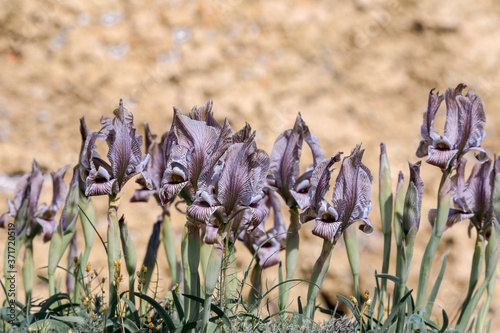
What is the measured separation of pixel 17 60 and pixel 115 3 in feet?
2.04

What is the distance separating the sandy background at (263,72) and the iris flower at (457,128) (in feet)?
5.15

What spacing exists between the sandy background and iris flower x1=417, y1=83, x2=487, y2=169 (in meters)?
1.57

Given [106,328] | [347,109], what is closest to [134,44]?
[347,109]

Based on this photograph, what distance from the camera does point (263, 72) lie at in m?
3.27

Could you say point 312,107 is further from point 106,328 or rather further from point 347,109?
point 106,328

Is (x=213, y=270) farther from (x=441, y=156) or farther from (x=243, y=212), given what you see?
(x=441, y=156)

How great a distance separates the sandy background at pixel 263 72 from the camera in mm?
3059

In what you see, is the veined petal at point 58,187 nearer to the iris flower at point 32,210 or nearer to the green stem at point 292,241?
the iris flower at point 32,210

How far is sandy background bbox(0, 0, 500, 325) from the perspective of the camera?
10.0 ft

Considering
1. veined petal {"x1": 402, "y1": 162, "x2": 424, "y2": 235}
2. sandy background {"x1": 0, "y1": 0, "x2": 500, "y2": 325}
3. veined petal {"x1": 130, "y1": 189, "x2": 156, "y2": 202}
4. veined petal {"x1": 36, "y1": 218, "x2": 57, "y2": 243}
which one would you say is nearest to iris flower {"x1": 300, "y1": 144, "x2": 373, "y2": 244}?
veined petal {"x1": 402, "y1": 162, "x2": 424, "y2": 235}

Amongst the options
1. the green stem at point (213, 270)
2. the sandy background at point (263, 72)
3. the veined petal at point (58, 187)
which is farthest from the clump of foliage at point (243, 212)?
the sandy background at point (263, 72)

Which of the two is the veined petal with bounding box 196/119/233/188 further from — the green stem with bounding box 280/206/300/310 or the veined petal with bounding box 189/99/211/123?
the green stem with bounding box 280/206/300/310

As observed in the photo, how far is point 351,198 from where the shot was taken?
1490mm

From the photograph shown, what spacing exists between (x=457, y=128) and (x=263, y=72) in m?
1.80
